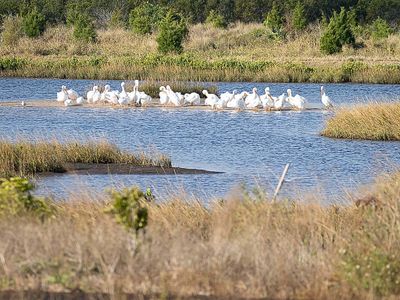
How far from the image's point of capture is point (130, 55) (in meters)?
55.9

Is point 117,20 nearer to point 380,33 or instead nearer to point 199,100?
point 380,33

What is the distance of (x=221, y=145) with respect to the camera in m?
24.8

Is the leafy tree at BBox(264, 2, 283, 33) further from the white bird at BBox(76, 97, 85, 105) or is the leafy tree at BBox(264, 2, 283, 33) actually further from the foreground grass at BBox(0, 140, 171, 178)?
the foreground grass at BBox(0, 140, 171, 178)

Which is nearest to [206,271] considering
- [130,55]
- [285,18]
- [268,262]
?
[268,262]

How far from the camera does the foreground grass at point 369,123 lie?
2483 cm

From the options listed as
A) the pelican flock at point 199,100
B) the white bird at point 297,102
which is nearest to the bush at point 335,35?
the pelican flock at point 199,100

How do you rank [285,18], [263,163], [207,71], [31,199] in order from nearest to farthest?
[31,199] < [263,163] < [207,71] < [285,18]

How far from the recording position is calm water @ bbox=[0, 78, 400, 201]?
17312 mm

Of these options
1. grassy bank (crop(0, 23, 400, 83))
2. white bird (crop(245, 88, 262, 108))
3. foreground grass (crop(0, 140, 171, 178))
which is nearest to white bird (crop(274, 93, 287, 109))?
white bird (crop(245, 88, 262, 108))

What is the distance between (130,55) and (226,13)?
2813 cm

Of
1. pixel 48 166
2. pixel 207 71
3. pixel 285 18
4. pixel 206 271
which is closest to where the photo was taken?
pixel 206 271

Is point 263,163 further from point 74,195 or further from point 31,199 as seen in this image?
point 31,199

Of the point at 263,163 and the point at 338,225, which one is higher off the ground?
the point at 338,225

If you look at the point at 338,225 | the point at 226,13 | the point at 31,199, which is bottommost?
the point at 226,13
